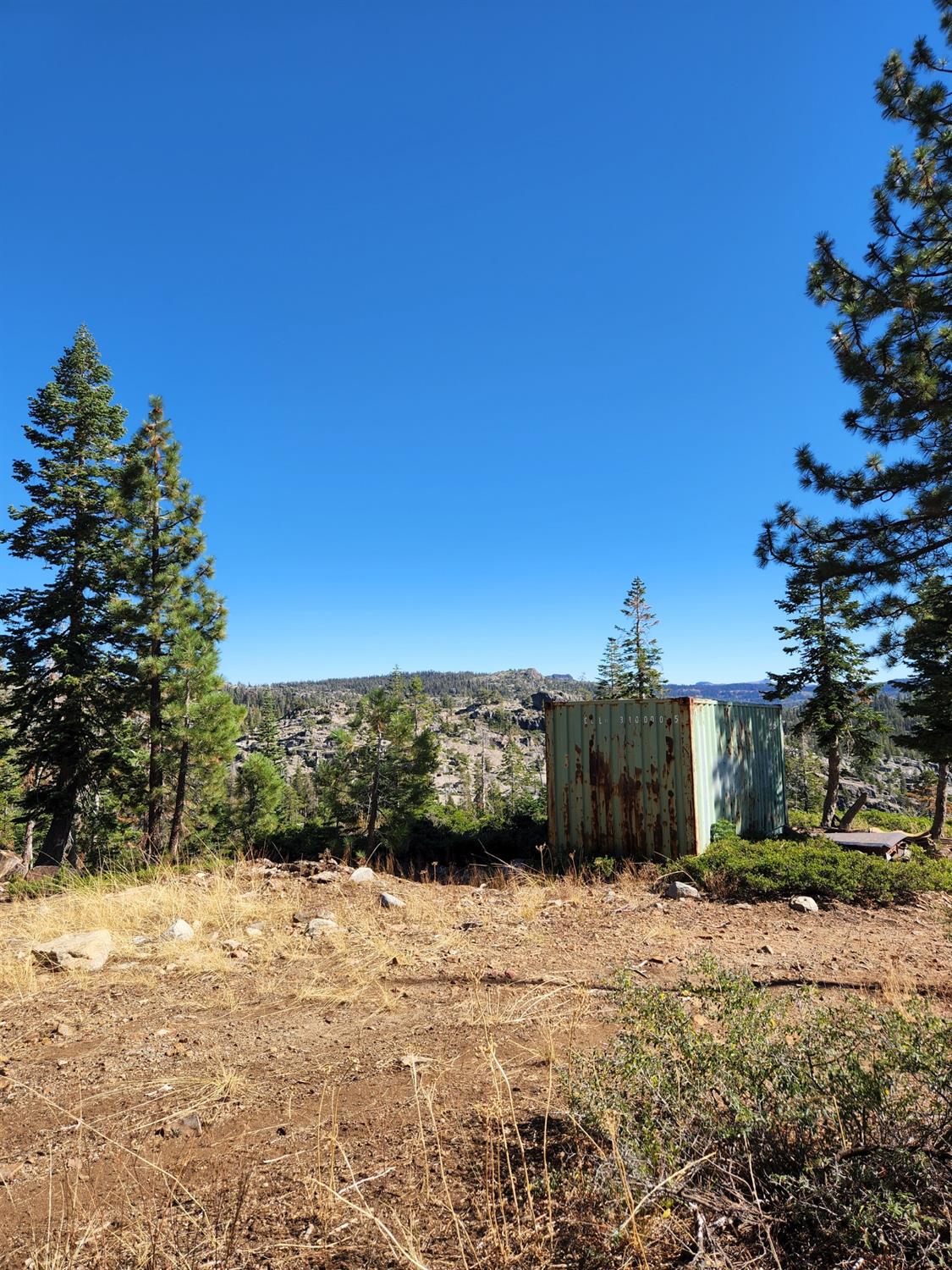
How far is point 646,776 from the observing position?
10.2 metres

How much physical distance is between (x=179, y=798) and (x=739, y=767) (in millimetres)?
13983

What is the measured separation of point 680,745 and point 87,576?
55.7 feet

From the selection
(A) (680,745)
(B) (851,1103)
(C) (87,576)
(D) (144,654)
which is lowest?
(B) (851,1103)

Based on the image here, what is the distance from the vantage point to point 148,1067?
362cm

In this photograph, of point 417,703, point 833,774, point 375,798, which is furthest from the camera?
point 417,703

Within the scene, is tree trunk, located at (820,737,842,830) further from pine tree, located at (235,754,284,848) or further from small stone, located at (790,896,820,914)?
pine tree, located at (235,754,284,848)

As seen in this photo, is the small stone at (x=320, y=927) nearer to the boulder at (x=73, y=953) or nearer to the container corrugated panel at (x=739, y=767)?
the boulder at (x=73, y=953)

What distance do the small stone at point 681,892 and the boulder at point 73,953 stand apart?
636 cm

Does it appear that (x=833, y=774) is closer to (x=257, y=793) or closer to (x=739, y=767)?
(x=739, y=767)

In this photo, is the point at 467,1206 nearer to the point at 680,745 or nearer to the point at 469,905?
the point at 469,905

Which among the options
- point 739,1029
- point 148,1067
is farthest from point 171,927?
point 739,1029

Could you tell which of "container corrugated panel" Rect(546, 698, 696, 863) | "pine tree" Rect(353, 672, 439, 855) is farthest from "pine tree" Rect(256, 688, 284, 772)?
"container corrugated panel" Rect(546, 698, 696, 863)

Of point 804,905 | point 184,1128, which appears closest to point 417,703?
point 804,905

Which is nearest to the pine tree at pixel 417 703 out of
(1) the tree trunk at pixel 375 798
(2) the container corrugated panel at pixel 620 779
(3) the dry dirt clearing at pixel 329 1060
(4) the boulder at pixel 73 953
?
(1) the tree trunk at pixel 375 798
